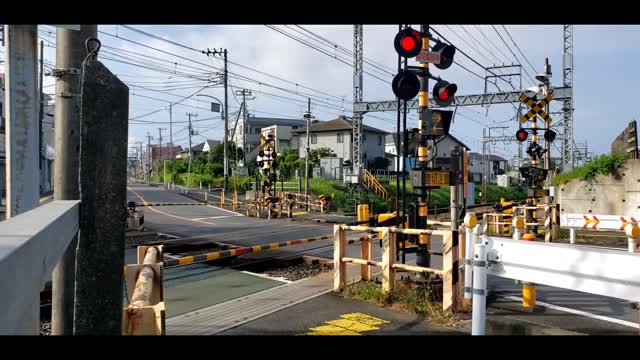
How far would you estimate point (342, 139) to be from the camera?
48.0 m

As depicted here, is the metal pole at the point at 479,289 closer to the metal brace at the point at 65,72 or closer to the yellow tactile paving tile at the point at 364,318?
the yellow tactile paving tile at the point at 364,318

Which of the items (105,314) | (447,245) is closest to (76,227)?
(105,314)

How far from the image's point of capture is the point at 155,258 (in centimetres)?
451

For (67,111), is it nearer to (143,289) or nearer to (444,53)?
(143,289)

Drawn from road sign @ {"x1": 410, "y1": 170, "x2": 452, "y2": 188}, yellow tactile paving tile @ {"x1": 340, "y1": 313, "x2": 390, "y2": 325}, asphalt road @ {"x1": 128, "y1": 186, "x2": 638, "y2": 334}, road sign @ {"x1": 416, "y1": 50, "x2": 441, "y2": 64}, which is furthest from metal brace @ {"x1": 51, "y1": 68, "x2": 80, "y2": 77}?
asphalt road @ {"x1": 128, "y1": 186, "x2": 638, "y2": 334}

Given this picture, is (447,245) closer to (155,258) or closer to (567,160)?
(155,258)

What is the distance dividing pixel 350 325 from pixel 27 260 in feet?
13.6

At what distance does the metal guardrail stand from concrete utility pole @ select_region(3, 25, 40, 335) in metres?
2.07

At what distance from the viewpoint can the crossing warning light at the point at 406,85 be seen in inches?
263

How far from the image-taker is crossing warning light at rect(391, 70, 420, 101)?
667cm

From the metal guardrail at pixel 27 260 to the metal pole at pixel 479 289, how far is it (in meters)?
3.25
